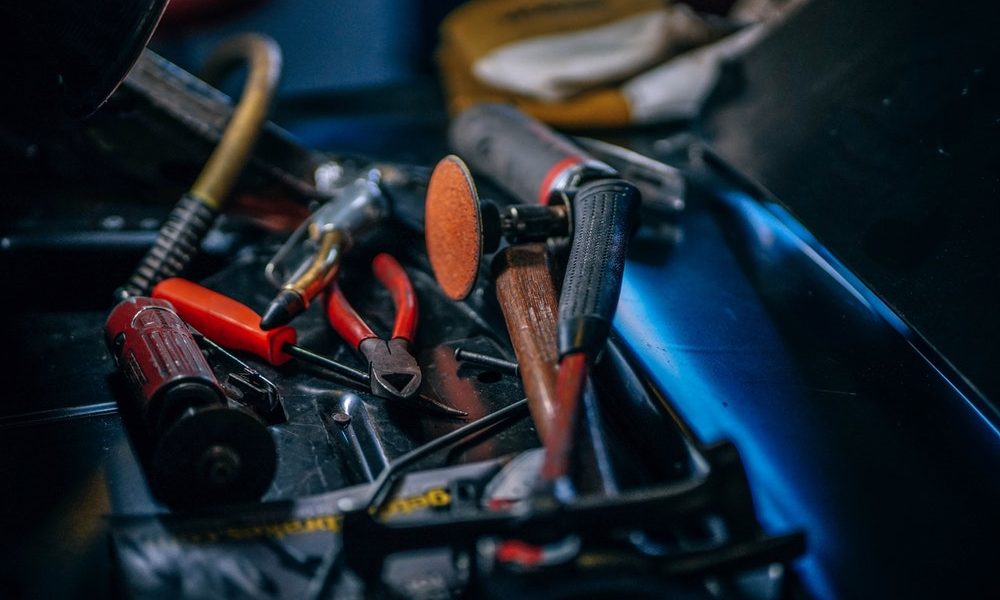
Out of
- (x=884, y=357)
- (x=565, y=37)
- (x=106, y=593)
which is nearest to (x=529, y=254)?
(x=884, y=357)

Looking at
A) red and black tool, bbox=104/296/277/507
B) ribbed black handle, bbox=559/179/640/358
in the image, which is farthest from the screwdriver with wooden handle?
red and black tool, bbox=104/296/277/507

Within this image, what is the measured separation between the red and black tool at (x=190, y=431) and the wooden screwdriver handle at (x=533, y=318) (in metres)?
0.20

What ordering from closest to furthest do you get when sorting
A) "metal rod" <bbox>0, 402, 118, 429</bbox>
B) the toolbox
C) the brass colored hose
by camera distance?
the toolbox → "metal rod" <bbox>0, 402, 118, 429</bbox> → the brass colored hose

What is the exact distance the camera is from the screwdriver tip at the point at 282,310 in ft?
2.44

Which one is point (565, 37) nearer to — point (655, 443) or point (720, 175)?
point (720, 175)

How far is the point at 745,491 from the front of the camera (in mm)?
532

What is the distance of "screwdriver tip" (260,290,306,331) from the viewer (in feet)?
2.44

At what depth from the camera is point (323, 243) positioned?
2.84ft

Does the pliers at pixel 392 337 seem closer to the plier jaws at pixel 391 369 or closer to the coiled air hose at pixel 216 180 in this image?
the plier jaws at pixel 391 369

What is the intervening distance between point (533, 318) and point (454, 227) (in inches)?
5.3

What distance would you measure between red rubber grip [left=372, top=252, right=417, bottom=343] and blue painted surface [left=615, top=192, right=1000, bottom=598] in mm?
206

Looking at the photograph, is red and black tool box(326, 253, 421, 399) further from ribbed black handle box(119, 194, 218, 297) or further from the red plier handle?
ribbed black handle box(119, 194, 218, 297)

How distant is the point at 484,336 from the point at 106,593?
0.41 metres

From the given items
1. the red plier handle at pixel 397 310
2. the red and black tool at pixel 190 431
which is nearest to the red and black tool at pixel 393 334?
the red plier handle at pixel 397 310
